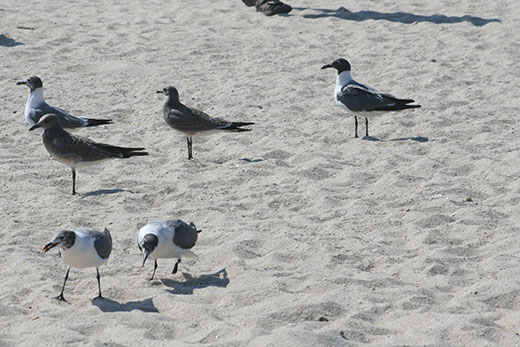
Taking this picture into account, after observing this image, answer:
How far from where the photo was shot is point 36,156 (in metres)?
8.52

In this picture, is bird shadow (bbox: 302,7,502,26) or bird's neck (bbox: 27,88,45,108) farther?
bird shadow (bbox: 302,7,502,26)

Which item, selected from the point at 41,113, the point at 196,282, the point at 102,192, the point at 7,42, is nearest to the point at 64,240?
the point at 196,282

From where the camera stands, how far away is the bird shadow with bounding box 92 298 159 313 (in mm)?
5160

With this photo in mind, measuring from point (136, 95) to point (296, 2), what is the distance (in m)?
5.87

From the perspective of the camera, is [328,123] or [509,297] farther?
[328,123]

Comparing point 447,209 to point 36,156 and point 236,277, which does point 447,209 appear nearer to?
point 236,277

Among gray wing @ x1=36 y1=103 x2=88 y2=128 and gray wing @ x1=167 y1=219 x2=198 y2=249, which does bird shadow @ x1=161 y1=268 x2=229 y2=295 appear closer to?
gray wing @ x1=167 y1=219 x2=198 y2=249

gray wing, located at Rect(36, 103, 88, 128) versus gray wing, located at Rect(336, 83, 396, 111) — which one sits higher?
gray wing, located at Rect(336, 83, 396, 111)

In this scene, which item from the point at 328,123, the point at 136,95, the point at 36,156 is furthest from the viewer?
the point at 136,95

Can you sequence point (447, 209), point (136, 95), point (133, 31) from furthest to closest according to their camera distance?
point (133, 31) → point (136, 95) → point (447, 209)

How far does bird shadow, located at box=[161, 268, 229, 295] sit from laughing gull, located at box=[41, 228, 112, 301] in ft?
1.64

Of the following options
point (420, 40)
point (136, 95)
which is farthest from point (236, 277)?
point (420, 40)

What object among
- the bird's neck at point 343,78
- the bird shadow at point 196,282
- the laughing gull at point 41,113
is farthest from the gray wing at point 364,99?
the bird shadow at point 196,282

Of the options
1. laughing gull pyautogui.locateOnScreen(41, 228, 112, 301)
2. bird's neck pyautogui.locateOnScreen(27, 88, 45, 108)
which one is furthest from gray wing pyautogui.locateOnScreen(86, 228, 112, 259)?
bird's neck pyautogui.locateOnScreen(27, 88, 45, 108)
